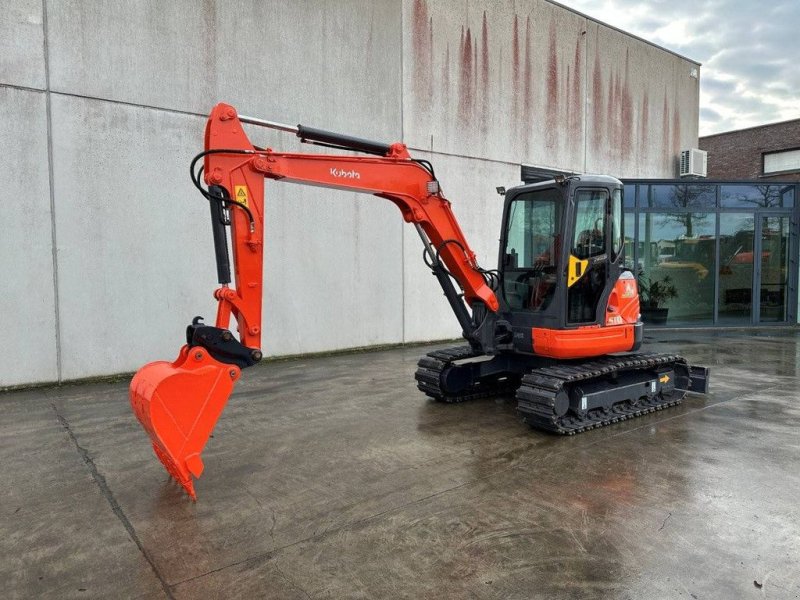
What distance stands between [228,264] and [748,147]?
79.7ft

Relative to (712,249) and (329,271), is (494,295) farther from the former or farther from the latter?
(712,249)

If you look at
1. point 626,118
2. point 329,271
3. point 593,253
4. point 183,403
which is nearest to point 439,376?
point 593,253

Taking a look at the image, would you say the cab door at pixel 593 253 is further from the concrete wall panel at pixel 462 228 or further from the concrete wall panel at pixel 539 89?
the concrete wall panel at pixel 539 89

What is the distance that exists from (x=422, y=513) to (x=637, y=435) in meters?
2.54

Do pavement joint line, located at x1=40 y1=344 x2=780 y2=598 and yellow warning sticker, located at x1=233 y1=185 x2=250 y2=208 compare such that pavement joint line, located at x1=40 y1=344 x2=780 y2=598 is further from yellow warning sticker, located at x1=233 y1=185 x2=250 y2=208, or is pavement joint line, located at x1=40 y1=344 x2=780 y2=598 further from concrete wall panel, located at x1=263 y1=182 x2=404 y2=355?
concrete wall panel, located at x1=263 y1=182 x2=404 y2=355

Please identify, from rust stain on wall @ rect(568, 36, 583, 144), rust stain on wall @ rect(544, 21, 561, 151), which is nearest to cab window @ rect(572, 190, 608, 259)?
rust stain on wall @ rect(544, 21, 561, 151)

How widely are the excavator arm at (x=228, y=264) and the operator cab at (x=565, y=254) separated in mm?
1431

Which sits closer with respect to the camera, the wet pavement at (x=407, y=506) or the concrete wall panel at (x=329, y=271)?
the wet pavement at (x=407, y=506)

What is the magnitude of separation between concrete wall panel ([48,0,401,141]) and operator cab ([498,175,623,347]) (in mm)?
4986

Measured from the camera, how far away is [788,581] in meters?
2.69

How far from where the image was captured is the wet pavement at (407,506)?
273cm

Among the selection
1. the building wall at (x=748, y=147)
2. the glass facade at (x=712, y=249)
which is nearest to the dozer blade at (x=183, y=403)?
the glass facade at (x=712, y=249)

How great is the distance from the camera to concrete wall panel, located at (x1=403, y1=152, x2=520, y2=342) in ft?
34.4

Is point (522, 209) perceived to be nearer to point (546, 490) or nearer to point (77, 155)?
point (546, 490)
